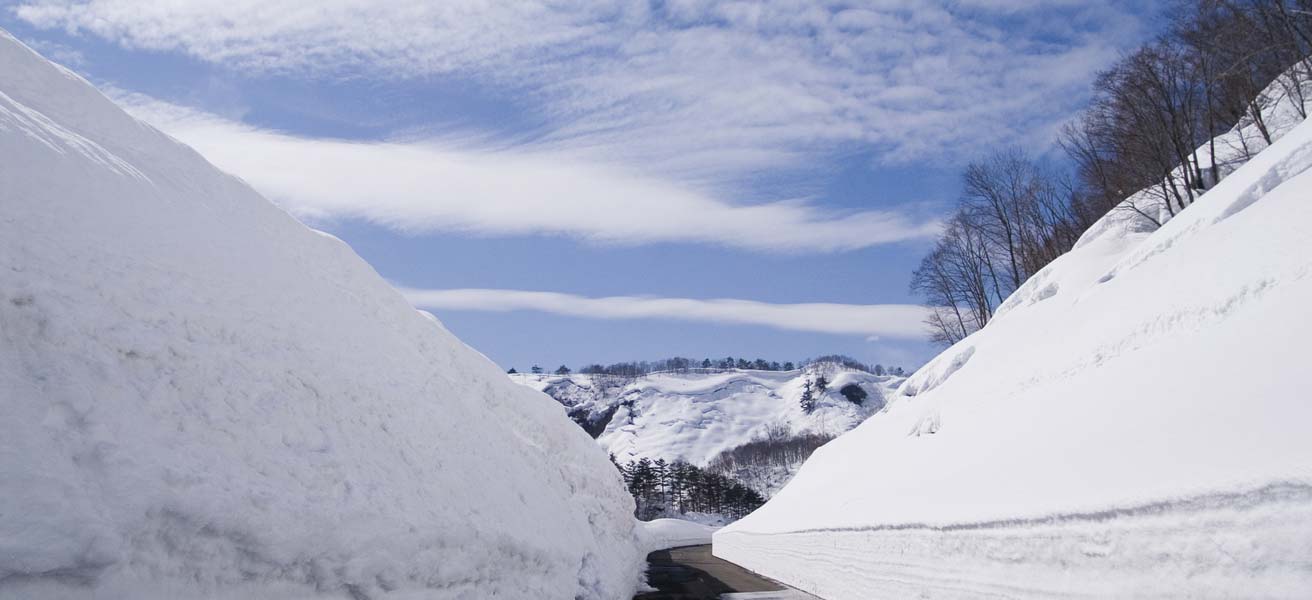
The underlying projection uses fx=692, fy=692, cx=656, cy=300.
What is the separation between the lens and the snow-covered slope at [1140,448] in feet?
16.9

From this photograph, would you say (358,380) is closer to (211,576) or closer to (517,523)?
(517,523)

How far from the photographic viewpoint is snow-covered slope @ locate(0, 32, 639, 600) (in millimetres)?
4762

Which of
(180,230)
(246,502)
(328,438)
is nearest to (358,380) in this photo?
(328,438)

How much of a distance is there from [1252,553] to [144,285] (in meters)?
9.77

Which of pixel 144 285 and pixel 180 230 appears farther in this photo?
pixel 180 230

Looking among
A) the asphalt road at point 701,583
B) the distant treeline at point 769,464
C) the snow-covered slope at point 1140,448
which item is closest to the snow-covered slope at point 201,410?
the asphalt road at point 701,583

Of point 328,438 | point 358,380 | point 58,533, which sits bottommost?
point 58,533

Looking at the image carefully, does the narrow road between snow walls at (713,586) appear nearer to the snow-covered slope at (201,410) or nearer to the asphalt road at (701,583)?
the asphalt road at (701,583)

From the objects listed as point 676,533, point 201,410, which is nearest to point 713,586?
point 201,410

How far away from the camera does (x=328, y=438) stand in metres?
7.63

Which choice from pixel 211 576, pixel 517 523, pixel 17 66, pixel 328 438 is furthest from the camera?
pixel 517 523

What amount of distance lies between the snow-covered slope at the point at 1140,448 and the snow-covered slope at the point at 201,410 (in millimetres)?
6126

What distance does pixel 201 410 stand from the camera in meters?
6.27

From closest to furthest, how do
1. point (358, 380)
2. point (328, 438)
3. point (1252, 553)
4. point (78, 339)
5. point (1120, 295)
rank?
point (1252, 553) < point (78, 339) < point (328, 438) < point (358, 380) < point (1120, 295)
